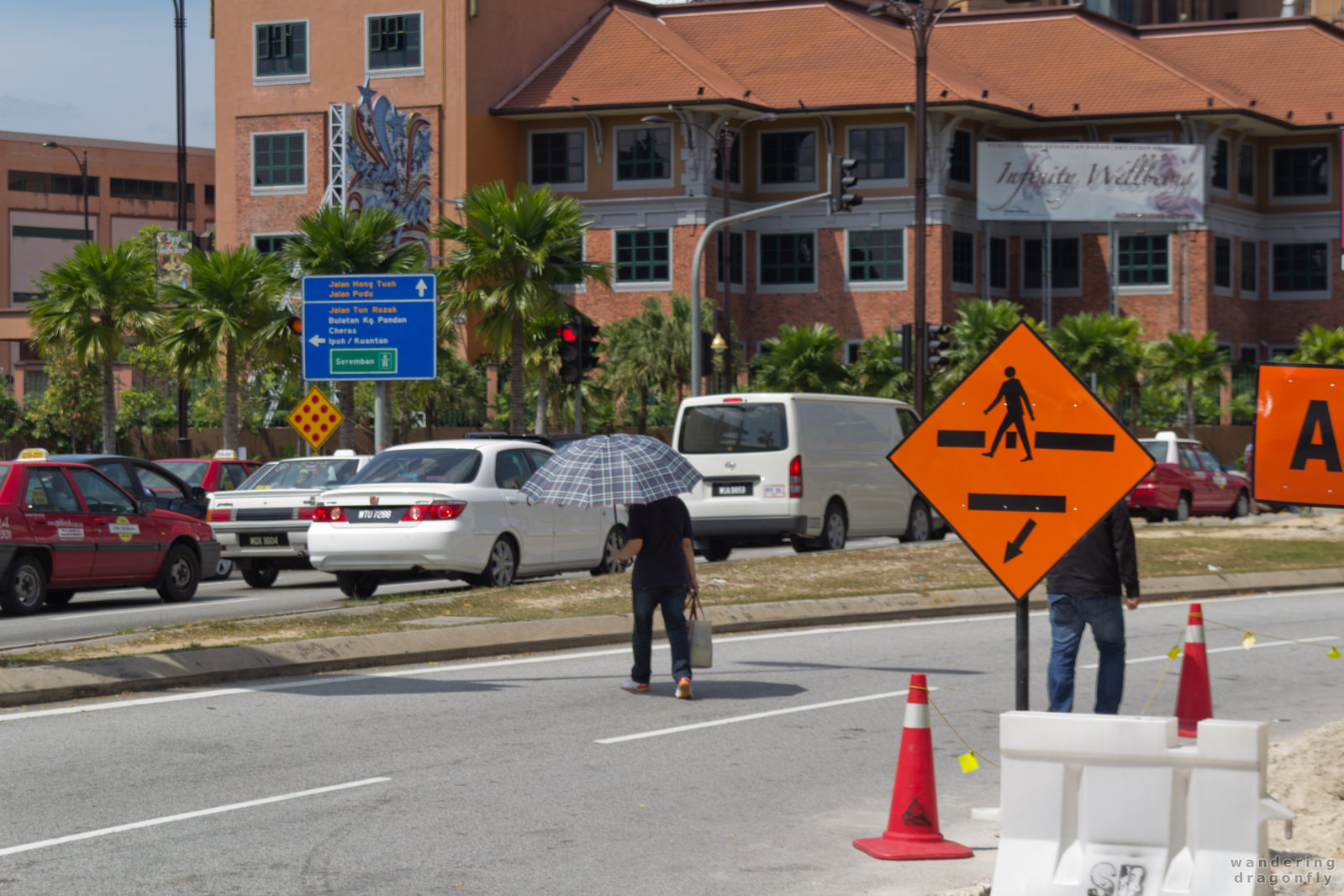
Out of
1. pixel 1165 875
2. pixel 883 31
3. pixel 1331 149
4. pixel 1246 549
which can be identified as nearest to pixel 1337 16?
pixel 1331 149

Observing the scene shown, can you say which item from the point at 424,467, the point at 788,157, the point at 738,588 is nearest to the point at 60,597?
the point at 424,467

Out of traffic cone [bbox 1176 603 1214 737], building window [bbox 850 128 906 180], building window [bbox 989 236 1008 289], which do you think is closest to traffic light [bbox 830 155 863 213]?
traffic cone [bbox 1176 603 1214 737]

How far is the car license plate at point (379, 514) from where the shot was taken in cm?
1788

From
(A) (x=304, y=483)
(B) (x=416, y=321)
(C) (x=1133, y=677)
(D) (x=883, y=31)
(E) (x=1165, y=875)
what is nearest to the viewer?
(E) (x=1165, y=875)

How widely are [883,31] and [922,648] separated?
51876 mm

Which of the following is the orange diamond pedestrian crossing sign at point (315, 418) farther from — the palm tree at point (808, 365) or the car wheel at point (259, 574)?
the palm tree at point (808, 365)

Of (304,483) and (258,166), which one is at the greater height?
(258,166)

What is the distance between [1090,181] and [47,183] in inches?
2716

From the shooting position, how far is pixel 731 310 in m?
58.6

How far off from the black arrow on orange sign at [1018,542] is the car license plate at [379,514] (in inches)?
438

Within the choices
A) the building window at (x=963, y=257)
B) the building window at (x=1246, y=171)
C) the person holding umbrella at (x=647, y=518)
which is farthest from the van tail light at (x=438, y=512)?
the building window at (x=1246, y=171)

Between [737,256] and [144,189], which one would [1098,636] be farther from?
[144,189]

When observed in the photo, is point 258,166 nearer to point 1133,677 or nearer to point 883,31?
point 883,31

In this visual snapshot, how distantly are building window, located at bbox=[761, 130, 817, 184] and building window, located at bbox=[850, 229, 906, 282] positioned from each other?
2786mm
